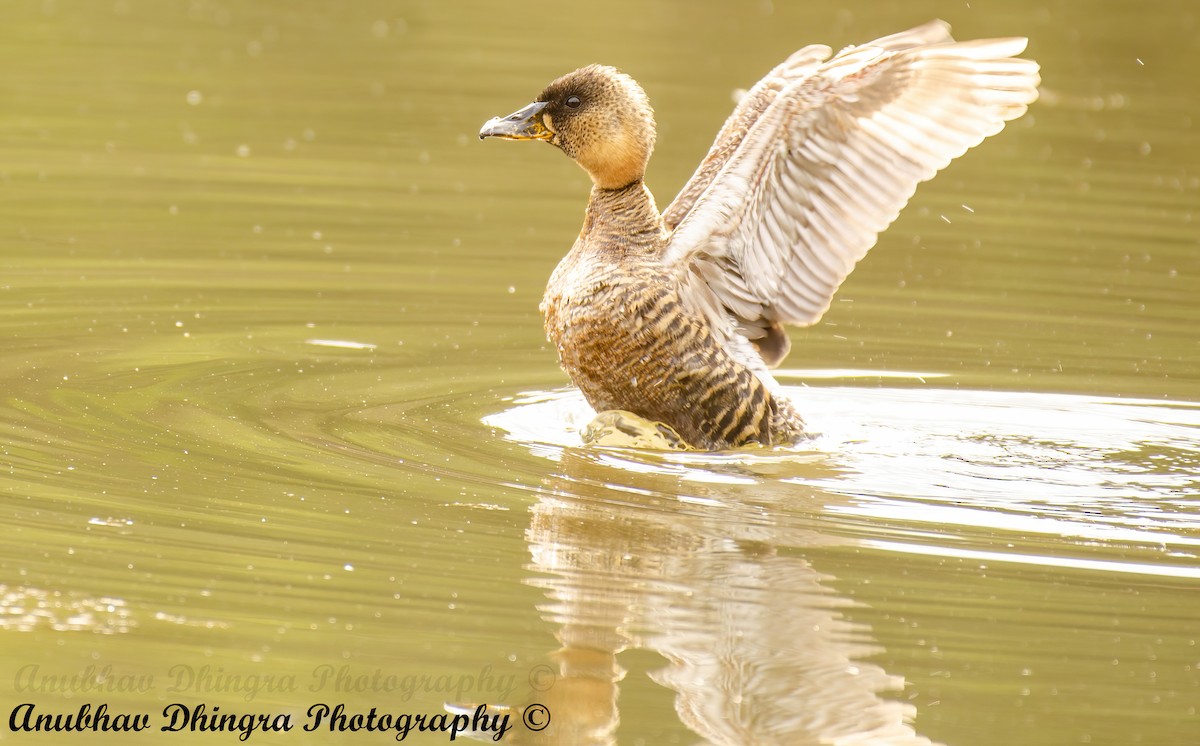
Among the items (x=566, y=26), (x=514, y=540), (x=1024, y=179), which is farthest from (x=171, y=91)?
(x=514, y=540)

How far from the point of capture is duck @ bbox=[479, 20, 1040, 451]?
666cm

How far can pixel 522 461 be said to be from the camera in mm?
6445

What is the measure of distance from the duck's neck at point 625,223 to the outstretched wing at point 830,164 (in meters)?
0.09

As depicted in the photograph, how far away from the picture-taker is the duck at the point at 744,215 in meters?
6.66

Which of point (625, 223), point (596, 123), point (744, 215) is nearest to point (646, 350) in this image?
point (625, 223)

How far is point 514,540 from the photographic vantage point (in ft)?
18.1

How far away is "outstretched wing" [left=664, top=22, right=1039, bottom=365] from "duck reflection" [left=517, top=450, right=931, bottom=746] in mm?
1050

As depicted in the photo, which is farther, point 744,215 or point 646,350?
point 744,215

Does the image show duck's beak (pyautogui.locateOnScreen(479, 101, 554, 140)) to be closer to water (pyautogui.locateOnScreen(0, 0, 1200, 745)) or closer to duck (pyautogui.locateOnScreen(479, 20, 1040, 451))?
duck (pyautogui.locateOnScreen(479, 20, 1040, 451))
